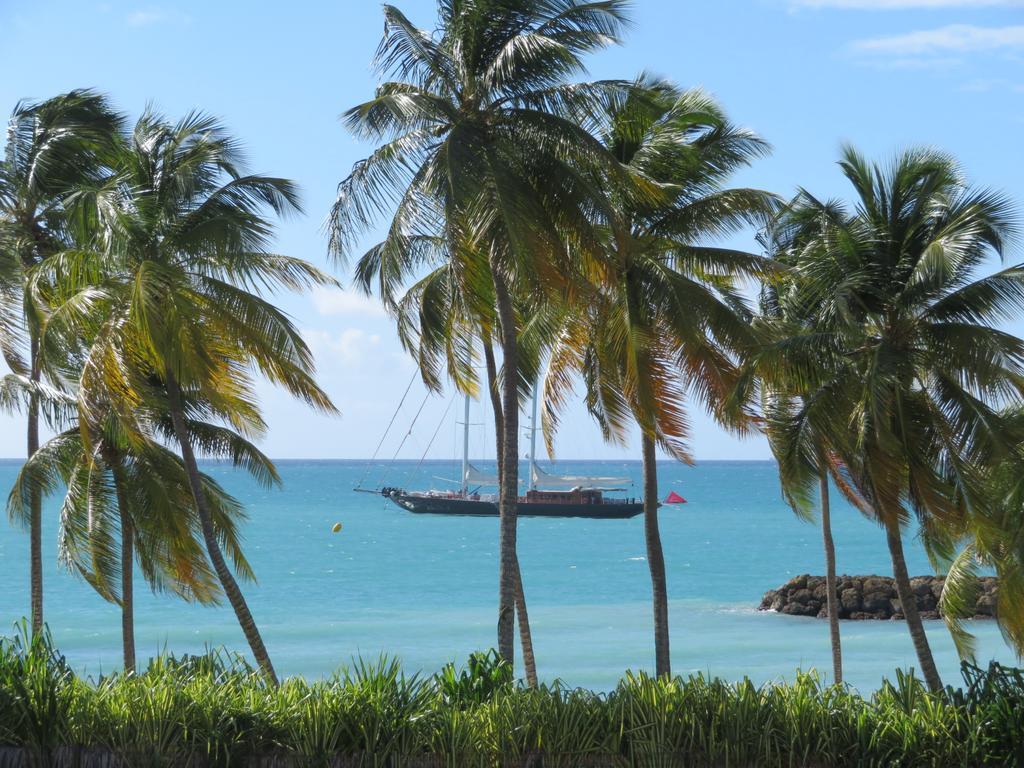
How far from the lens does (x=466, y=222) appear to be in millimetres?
14086

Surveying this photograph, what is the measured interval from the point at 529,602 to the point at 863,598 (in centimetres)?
1568

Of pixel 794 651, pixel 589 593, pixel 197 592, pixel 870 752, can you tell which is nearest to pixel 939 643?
pixel 794 651

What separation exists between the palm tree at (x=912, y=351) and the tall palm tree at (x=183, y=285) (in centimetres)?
660

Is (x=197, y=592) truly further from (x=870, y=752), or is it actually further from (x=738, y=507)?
(x=738, y=507)

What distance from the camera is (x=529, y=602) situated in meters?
50.8

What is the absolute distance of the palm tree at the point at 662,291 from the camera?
15203 millimetres

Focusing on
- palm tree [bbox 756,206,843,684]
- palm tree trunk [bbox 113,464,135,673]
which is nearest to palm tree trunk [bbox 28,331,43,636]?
palm tree trunk [bbox 113,464,135,673]

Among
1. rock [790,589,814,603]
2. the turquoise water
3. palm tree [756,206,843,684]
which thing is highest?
palm tree [756,206,843,684]

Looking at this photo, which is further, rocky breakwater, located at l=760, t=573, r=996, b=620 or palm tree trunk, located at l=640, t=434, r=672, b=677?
rocky breakwater, located at l=760, t=573, r=996, b=620

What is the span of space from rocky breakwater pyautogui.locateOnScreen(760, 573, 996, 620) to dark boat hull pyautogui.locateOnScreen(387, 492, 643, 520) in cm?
5283

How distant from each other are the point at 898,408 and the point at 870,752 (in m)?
6.16

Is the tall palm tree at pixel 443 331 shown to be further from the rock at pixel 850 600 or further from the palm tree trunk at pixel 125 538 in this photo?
the rock at pixel 850 600

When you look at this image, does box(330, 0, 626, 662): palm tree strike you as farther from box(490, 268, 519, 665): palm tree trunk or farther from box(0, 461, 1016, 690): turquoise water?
box(0, 461, 1016, 690): turquoise water

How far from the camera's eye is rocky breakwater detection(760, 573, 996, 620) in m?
39.5
